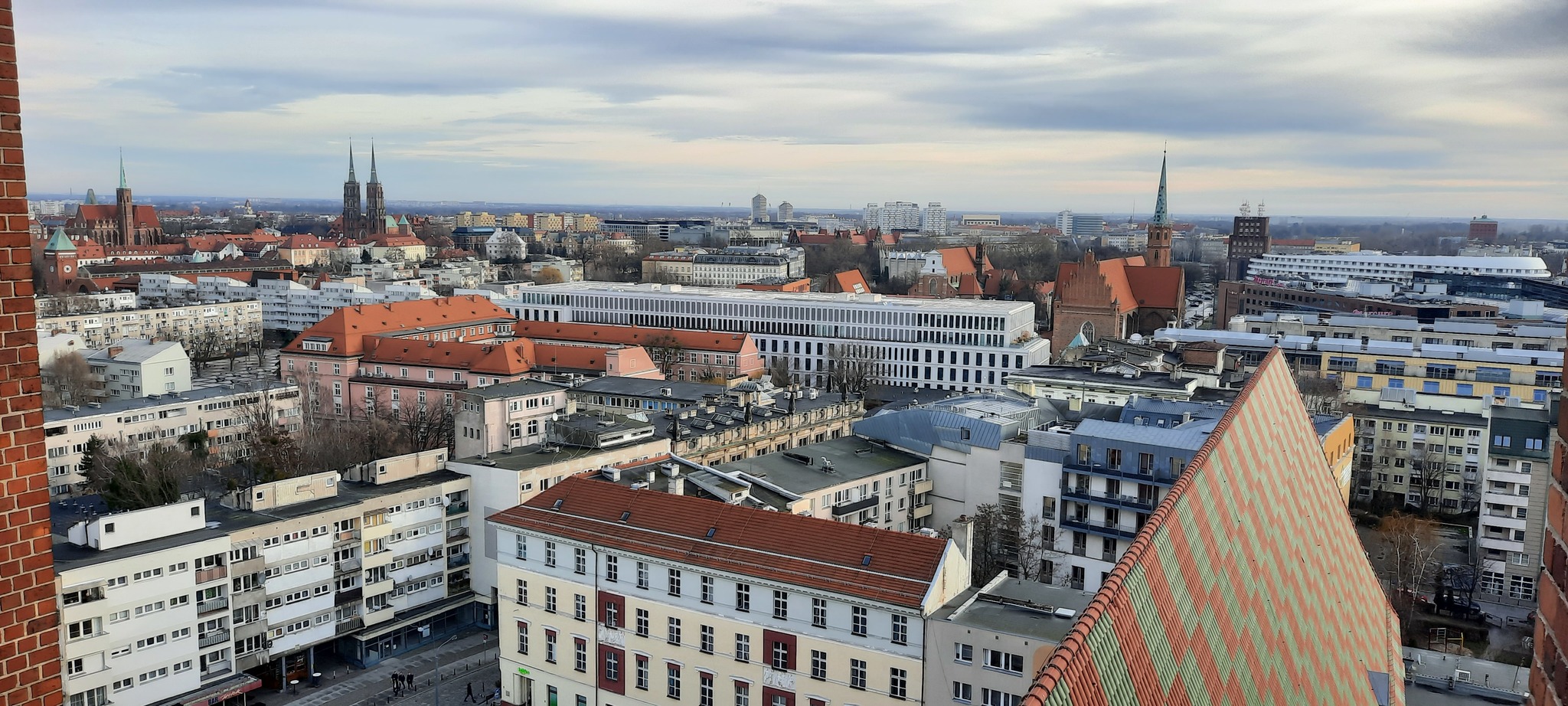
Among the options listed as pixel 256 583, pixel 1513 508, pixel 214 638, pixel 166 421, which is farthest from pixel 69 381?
pixel 1513 508

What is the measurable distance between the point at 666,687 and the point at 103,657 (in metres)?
16.2

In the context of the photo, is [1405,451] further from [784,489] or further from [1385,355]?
[784,489]

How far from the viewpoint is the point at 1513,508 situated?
4809 centimetres

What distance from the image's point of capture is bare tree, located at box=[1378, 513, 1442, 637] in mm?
44969

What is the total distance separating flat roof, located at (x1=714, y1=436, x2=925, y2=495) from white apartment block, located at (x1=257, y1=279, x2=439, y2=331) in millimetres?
75644

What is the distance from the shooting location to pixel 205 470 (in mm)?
52000

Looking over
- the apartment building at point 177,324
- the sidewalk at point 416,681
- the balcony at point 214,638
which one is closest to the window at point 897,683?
the sidewalk at point 416,681

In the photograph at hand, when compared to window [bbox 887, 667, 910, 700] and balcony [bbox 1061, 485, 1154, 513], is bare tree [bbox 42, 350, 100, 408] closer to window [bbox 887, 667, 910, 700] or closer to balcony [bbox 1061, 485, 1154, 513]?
balcony [bbox 1061, 485, 1154, 513]

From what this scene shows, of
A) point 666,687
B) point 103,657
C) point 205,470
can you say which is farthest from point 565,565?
point 205,470

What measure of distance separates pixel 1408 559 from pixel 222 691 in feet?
148

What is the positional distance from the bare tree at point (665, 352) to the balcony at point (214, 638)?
48734 mm

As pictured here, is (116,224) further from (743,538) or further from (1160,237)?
(743,538)

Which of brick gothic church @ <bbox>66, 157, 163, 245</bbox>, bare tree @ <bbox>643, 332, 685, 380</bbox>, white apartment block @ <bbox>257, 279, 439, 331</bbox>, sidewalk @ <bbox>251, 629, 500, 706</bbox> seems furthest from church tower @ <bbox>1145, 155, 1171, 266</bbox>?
brick gothic church @ <bbox>66, 157, 163, 245</bbox>

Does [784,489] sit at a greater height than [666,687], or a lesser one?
greater
